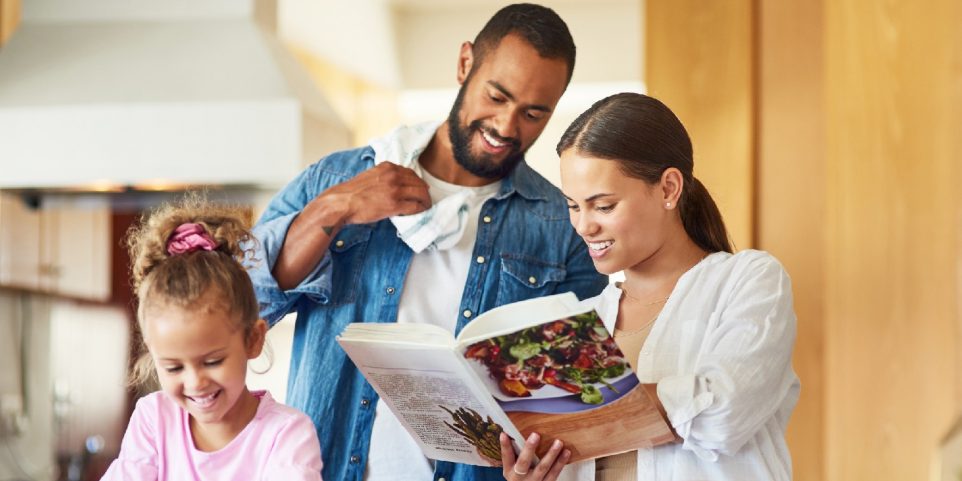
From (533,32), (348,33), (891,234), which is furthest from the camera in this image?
(348,33)

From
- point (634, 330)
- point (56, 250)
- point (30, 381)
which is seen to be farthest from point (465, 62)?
point (30, 381)

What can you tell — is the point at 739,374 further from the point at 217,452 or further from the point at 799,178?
the point at 799,178

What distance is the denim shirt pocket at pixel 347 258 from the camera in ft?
6.47

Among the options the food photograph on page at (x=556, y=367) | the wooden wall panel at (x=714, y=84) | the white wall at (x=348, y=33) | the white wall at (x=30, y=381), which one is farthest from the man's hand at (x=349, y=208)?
the white wall at (x=348, y=33)

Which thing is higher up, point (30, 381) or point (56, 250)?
point (56, 250)

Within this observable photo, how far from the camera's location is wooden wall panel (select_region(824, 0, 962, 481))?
2.57 metres

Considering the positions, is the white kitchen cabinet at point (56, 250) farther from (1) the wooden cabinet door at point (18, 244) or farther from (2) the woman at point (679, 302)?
(2) the woman at point (679, 302)

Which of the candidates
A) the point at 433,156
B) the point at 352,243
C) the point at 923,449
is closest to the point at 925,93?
the point at 923,449

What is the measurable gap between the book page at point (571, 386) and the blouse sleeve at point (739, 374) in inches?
1.6

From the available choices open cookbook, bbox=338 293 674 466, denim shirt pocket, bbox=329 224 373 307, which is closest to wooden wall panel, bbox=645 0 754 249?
denim shirt pocket, bbox=329 224 373 307

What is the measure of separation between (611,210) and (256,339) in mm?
467

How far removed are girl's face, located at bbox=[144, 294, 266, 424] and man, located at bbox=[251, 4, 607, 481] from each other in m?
0.34

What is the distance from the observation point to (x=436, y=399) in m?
1.58

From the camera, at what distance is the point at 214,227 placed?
63.6 inches
